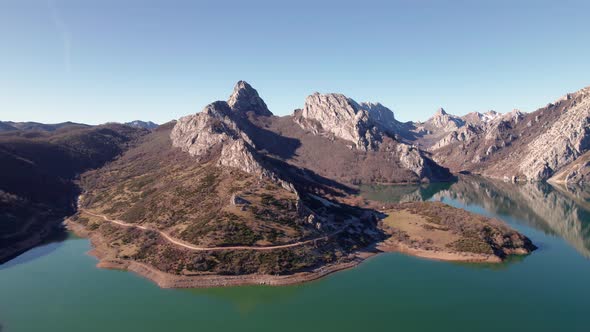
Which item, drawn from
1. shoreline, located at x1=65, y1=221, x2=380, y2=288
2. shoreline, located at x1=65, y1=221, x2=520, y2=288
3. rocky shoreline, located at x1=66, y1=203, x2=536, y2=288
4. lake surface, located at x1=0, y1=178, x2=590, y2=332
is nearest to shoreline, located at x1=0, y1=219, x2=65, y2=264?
lake surface, located at x1=0, y1=178, x2=590, y2=332

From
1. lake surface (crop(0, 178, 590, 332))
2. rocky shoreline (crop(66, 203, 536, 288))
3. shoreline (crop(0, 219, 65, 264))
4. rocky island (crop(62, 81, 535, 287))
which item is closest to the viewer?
lake surface (crop(0, 178, 590, 332))

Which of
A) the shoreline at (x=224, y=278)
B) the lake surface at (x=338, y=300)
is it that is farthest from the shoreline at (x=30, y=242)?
the shoreline at (x=224, y=278)

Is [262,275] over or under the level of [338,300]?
over

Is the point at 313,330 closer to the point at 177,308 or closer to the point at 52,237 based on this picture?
the point at 177,308

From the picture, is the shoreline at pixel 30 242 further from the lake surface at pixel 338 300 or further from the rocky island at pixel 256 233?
the lake surface at pixel 338 300

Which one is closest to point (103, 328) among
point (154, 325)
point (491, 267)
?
point (154, 325)

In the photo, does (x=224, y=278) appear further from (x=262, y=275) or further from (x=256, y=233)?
(x=256, y=233)

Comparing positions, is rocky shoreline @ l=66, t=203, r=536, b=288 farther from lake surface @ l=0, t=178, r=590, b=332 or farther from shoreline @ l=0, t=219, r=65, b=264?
shoreline @ l=0, t=219, r=65, b=264

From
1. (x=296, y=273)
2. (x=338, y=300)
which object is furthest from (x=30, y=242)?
(x=338, y=300)
